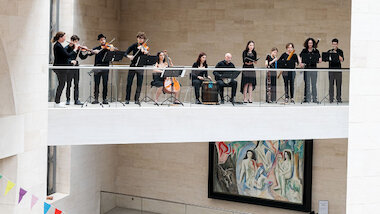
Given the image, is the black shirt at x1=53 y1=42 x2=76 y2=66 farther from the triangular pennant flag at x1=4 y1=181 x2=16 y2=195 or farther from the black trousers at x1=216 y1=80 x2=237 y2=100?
the black trousers at x1=216 y1=80 x2=237 y2=100

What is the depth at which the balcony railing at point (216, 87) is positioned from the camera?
12773 millimetres

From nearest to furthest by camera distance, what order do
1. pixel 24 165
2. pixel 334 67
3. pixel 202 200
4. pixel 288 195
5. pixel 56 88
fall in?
pixel 24 165 → pixel 56 88 → pixel 334 67 → pixel 288 195 → pixel 202 200

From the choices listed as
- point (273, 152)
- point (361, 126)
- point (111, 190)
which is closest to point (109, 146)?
point (111, 190)

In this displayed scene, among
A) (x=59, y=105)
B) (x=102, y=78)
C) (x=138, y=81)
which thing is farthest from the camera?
(x=138, y=81)

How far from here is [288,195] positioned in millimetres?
19844

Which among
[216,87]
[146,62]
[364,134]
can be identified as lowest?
[364,134]

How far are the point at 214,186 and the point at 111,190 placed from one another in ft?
14.7

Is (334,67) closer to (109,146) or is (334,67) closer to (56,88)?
(56,88)

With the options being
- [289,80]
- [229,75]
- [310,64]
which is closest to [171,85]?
[229,75]

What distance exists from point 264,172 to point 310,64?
22.2 feet

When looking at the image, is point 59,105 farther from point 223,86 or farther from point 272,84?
point 272,84

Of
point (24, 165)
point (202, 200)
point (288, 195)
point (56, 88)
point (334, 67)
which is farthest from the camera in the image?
point (202, 200)

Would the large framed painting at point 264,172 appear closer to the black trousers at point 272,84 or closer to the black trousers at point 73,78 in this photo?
the black trousers at point 272,84

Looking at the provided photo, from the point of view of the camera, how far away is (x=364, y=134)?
13164mm
